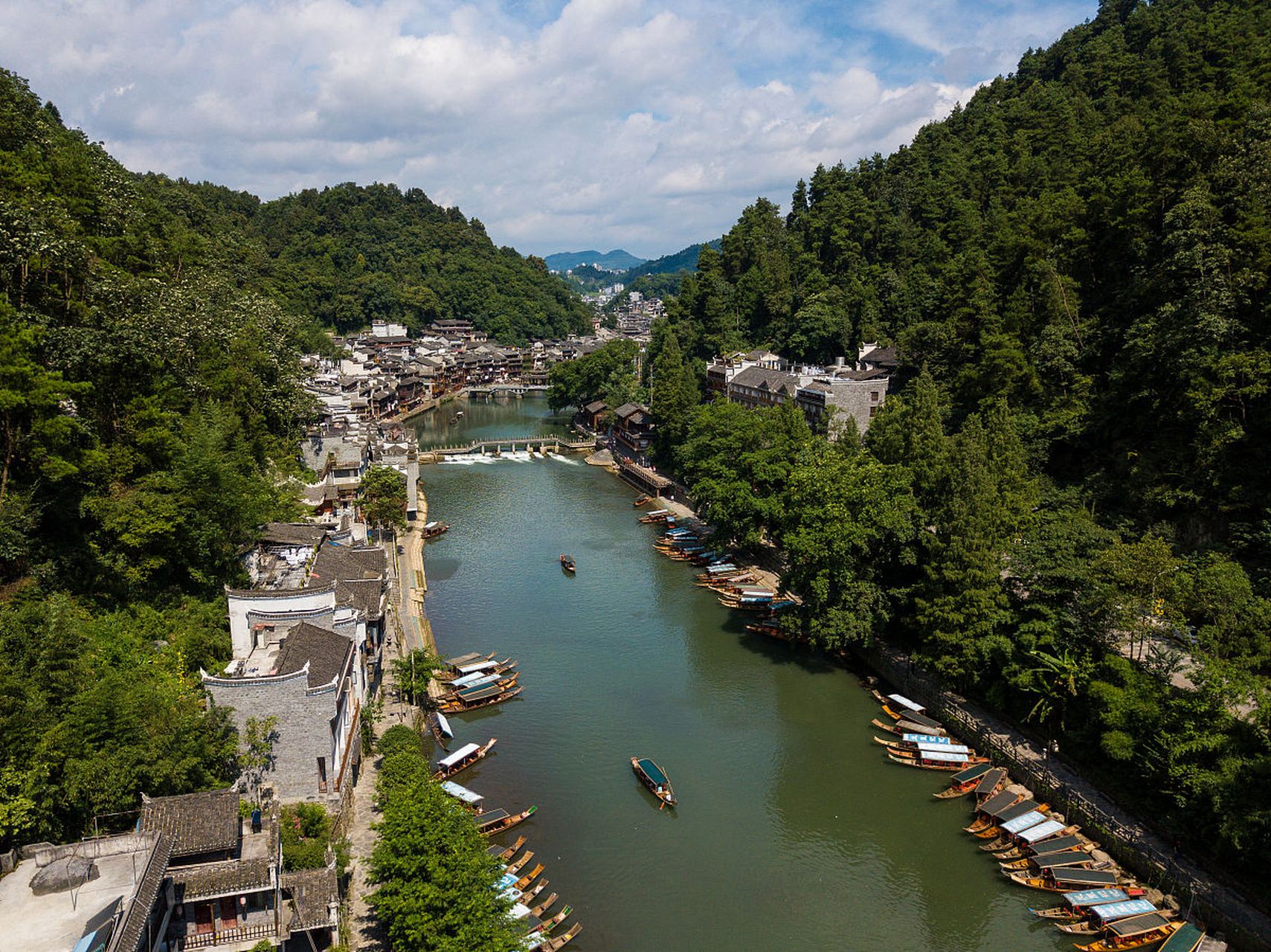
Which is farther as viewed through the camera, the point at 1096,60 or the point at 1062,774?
the point at 1096,60

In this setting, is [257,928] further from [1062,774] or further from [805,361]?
[805,361]

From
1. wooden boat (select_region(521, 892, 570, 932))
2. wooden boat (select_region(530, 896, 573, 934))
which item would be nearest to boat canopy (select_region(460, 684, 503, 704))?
wooden boat (select_region(521, 892, 570, 932))

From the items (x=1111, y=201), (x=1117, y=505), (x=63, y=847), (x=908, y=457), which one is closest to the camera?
(x=63, y=847)

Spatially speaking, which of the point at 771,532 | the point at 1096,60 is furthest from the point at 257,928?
the point at 1096,60

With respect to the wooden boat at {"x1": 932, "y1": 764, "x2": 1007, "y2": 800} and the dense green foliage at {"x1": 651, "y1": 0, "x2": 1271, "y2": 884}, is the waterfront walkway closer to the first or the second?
the dense green foliage at {"x1": 651, "y1": 0, "x2": 1271, "y2": 884}

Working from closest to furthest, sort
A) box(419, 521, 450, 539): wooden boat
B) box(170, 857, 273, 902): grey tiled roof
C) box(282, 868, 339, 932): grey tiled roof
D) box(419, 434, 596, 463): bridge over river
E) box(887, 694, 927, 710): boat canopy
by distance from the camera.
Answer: box(170, 857, 273, 902): grey tiled roof, box(282, 868, 339, 932): grey tiled roof, box(887, 694, 927, 710): boat canopy, box(419, 521, 450, 539): wooden boat, box(419, 434, 596, 463): bridge over river

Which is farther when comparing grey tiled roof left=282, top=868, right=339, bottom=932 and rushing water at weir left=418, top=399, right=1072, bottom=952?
rushing water at weir left=418, top=399, right=1072, bottom=952

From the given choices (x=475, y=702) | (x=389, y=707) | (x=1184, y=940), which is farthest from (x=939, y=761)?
(x=389, y=707)
